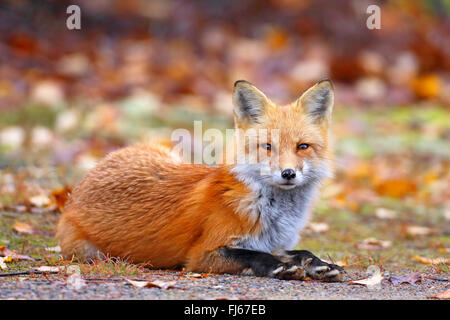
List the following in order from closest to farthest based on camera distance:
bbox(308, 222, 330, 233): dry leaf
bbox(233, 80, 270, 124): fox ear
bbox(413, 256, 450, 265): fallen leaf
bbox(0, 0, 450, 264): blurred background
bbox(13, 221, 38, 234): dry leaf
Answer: bbox(233, 80, 270, 124): fox ear
bbox(413, 256, 450, 265): fallen leaf
bbox(13, 221, 38, 234): dry leaf
bbox(308, 222, 330, 233): dry leaf
bbox(0, 0, 450, 264): blurred background

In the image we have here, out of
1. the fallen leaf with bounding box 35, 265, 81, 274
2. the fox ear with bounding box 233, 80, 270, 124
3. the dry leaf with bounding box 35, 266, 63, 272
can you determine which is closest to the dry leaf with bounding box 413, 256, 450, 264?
the fox ear with bounding box 233, 80, 270, 124

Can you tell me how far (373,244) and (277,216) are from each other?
2.20m

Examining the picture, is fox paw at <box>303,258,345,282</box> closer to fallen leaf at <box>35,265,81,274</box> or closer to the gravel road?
the gravel road

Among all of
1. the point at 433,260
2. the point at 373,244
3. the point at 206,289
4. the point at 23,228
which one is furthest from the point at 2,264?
the point at 373,244

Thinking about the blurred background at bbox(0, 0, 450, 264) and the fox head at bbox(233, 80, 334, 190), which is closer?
the fox head at bbox(233, 80, 334, 190)

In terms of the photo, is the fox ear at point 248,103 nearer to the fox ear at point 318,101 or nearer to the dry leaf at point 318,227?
the fox ear at point 318,101

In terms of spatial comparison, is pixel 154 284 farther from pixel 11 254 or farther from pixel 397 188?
pixel 397 188

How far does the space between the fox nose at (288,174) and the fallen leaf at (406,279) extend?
1.09 m

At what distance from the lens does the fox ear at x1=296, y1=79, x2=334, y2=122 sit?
5.27m

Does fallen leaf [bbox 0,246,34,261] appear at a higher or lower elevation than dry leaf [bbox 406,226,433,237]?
higher

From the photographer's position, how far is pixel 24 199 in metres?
7.12

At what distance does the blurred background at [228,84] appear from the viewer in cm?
911

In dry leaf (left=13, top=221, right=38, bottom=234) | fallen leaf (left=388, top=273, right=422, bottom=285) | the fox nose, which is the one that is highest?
the fox nose
